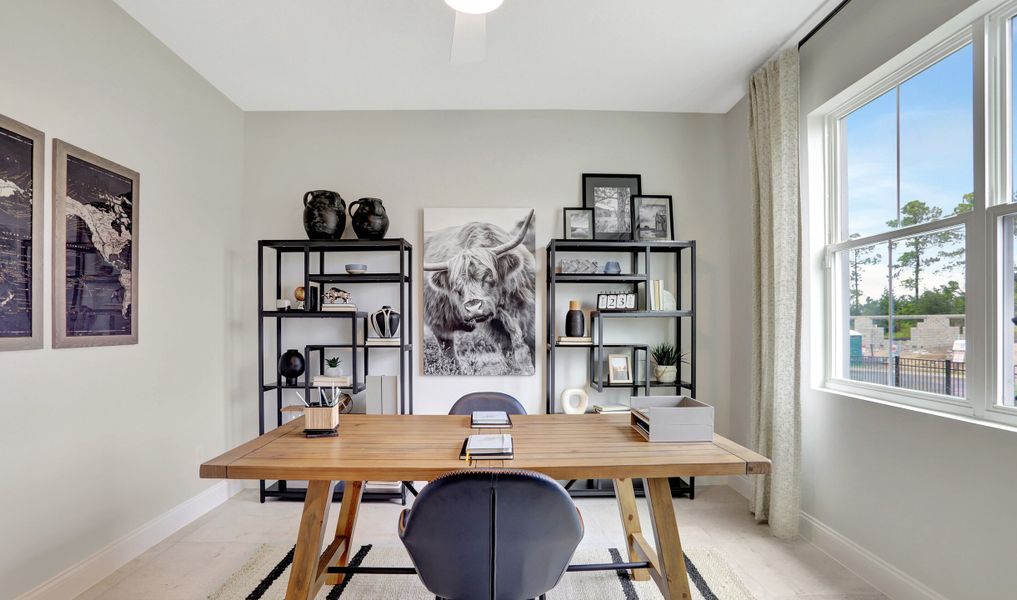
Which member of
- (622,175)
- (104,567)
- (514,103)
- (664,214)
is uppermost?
(514,103)

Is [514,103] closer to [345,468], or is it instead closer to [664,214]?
[664,214]

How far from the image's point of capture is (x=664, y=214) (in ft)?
11.7

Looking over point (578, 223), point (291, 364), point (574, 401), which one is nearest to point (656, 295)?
point (578, 223)

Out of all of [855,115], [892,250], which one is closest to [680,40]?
[855,115]

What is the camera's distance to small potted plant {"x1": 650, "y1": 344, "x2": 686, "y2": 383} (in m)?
3.39

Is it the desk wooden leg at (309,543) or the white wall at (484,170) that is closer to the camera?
the desk wooden leg at (309,543)

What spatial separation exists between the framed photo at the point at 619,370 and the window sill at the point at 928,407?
3.70ft

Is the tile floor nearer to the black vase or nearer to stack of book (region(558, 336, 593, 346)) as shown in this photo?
the black vase

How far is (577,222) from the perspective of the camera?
3531mm

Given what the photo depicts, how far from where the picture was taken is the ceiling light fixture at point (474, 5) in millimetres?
1669

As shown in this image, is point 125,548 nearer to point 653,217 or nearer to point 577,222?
point 577,222

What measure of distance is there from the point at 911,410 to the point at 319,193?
3418 mm

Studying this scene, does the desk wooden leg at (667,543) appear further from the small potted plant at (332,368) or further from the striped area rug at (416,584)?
the small potted plant at (332,368)

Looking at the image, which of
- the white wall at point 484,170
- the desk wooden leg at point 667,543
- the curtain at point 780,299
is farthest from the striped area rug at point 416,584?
the white wall at point 484,170
